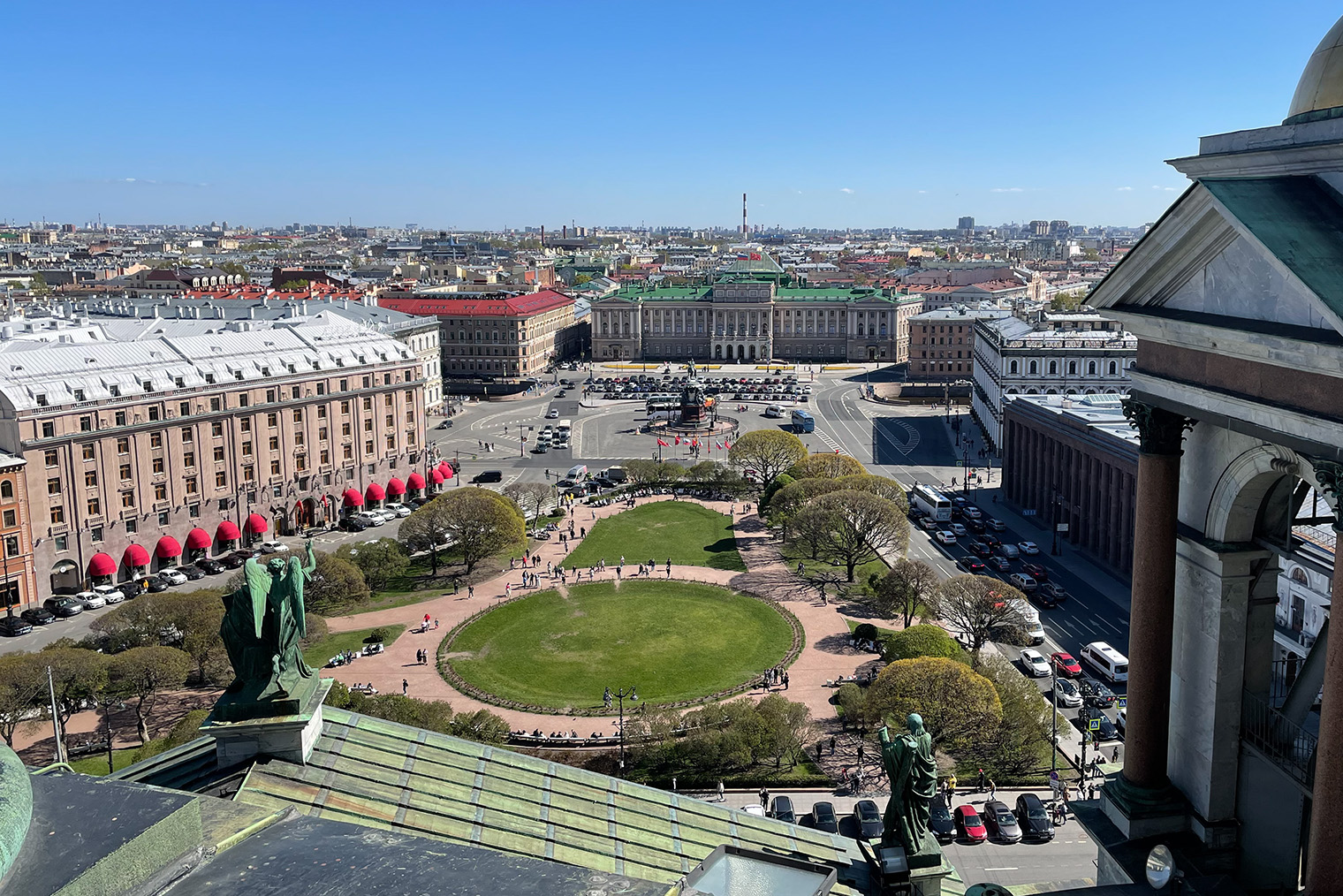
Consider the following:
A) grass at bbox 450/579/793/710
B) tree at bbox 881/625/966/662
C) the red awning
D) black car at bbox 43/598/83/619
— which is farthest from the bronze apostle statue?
the red awning

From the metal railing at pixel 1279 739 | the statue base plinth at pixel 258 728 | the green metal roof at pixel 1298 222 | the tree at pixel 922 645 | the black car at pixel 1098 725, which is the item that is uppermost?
the green metal roof at pixel 1298 222

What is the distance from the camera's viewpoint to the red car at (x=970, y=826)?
152 feet

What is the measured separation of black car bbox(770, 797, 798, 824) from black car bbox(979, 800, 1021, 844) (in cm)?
838

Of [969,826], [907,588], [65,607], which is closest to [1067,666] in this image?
[907,588]

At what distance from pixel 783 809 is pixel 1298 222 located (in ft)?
115

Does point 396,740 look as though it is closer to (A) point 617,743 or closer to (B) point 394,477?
(A) point 617,743

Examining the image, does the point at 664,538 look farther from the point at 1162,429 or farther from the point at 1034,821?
the point at 1162,429

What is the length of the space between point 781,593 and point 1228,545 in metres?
57.3

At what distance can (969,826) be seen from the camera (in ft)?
153

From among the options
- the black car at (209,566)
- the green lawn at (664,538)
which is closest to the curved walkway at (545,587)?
the green lawn at (664,538)

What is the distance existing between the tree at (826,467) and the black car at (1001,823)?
157 feet

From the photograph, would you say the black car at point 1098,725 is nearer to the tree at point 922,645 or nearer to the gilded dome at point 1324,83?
the tree at point 922,645

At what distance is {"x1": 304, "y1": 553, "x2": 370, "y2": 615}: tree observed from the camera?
241 ft

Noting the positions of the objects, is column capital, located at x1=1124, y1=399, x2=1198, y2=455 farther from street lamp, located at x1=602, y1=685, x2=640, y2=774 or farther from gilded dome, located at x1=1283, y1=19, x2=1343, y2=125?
street lamp, located at x1=602, y1=685, x2=640, y2=774
